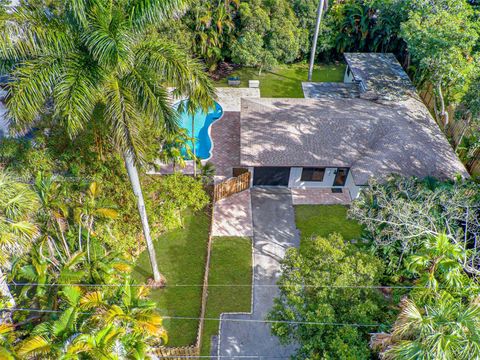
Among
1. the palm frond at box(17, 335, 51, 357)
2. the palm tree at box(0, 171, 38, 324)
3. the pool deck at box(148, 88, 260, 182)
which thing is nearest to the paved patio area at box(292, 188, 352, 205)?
the pool deck at box(148, 88, 260, 182)

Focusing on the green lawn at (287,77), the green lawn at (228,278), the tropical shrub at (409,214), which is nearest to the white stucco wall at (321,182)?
the tropical shrub at (409,214)

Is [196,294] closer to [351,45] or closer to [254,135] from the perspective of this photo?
[254,135]

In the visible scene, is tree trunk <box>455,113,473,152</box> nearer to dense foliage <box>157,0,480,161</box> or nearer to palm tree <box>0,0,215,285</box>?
dense foliage <box>157,0,480,161</box>

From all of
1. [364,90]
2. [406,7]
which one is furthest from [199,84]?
[406,7]

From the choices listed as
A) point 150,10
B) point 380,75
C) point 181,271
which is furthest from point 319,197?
point 150,10

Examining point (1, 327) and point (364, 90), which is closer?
point (1, 327)

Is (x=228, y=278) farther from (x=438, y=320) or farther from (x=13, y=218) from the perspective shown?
(x=438, y=320)

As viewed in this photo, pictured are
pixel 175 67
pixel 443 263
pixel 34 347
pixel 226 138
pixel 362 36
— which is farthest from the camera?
pixel 362 36
